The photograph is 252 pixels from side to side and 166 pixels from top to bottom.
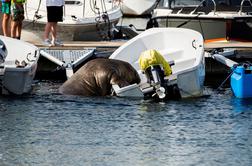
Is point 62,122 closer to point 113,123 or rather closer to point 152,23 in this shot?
point 113,123

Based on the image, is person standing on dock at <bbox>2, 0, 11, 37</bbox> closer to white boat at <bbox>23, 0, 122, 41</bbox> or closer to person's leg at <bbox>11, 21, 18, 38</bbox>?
person's leg at <bbox>11, 21, 18, 38</bbox>

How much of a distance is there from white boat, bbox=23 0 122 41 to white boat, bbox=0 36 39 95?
4876 millimetres

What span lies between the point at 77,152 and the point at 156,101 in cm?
460

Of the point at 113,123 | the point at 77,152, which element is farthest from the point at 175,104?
the point at 77,152

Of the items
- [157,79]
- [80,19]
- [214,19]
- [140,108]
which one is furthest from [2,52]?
[214,19]

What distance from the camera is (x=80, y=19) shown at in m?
26.7

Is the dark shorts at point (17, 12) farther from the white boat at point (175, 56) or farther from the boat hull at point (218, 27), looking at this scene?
the boat hull at point (218, 27)

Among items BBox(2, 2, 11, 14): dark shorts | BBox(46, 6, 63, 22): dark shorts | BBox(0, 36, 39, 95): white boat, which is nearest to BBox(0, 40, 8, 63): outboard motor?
BBox(0, 36, 39, 95): white boat

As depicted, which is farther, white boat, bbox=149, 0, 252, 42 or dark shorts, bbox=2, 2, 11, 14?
white boat, bbox=149, 0, 252, 42

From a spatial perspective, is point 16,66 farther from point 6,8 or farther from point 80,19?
point 80,19

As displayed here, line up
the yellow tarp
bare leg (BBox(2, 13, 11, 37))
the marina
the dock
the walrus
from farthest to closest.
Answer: bare leg (BBox(2, 13, 11, 37)) → the dock → the walrus → the yellow tarp → the marina

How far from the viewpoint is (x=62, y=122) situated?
17891mm

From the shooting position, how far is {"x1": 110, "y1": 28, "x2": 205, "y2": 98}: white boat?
1998 cm

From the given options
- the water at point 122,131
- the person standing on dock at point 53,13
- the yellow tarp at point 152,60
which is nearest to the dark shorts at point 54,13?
the person standing on dock at point 53,13
